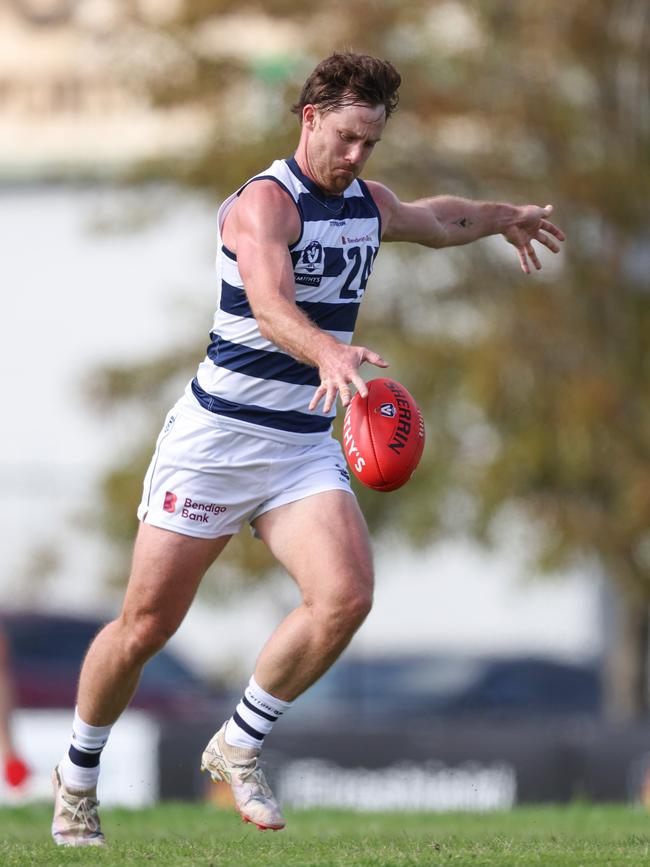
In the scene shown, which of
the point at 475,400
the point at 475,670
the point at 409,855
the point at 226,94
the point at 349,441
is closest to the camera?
the point at 409,855

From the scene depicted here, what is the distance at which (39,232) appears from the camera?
2905 centimetres

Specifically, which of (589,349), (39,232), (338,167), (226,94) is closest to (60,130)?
(39,232)

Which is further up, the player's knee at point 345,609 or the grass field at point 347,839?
the player's knee at point 345,609

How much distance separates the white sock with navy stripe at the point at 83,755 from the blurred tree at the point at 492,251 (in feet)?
30.3

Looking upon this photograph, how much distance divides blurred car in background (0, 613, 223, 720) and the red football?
972 centimetres

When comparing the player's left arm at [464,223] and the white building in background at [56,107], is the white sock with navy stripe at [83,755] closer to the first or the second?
the player's left arm at [464,223]

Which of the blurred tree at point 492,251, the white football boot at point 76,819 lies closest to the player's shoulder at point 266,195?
the white football boot at point 76,819

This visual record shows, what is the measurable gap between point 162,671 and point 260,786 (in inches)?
435

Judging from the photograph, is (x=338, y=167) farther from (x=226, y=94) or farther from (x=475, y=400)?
(x=226, y=94)

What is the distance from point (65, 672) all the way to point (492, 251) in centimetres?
566

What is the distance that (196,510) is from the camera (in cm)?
627

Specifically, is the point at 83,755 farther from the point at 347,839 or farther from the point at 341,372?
the point at 341,372

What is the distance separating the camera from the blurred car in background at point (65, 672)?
16078 millimetres

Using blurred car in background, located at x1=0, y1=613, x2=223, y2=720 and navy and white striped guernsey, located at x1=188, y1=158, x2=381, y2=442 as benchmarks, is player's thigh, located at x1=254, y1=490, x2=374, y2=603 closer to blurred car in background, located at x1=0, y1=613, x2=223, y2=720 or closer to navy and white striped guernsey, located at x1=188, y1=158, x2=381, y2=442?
navy and white striped guernsey, located at x1=188, y1=158, x2=381, y2=442
